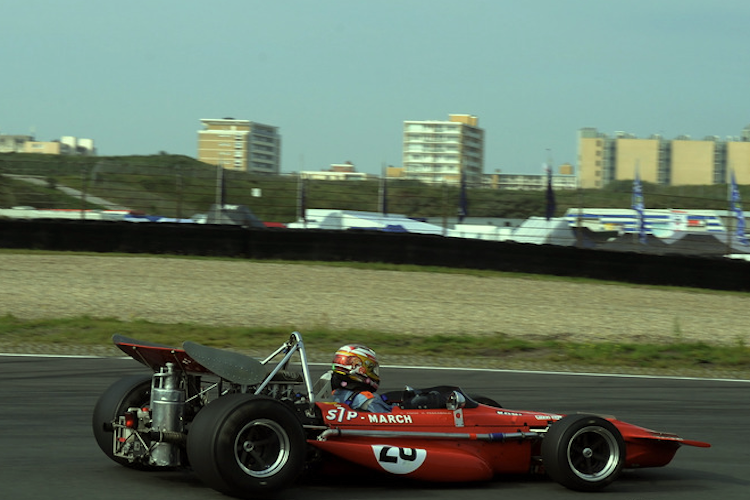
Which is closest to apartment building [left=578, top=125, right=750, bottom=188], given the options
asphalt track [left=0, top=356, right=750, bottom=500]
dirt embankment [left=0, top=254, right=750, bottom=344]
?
dirt embankment [left=0, top=254, right=750, bottom=344]

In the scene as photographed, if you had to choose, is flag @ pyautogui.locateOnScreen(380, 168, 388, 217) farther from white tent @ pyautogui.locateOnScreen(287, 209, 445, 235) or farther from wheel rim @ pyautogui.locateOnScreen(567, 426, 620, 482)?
wheel rim @ pyautogui.locateOnScreen(567, 426, 620, 482)

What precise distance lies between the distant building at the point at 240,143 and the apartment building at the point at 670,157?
46.2 m

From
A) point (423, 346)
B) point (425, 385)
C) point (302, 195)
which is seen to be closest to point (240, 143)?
point (302, 195)

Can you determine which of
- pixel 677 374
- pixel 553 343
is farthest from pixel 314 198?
pixel 677 374

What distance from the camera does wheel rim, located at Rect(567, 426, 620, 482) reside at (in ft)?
17.3

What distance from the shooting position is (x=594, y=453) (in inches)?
212

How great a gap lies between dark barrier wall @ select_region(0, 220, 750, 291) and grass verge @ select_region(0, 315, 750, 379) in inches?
257

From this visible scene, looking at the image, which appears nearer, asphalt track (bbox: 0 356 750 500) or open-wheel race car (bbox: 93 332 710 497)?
open-wheel race car (bbox: 93 332 710 497)

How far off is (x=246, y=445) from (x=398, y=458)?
2.94 feet

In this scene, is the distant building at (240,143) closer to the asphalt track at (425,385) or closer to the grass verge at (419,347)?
the grass verge at (419,347)

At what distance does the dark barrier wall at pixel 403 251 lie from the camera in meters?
19.4

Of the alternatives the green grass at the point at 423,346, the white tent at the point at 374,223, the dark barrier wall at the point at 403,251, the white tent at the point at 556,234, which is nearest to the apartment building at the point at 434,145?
the white tent at the point at 374,223

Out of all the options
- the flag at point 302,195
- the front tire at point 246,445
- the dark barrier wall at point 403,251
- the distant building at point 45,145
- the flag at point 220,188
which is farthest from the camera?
the distant building at point 45,145

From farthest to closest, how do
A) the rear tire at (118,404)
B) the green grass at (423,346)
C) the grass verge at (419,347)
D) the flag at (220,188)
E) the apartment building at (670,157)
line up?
the apartment building at (670,157)
the flag at (220,188)
the green grass at (423,346)
the grass verge at (419,347)
the rear tire at (118,404)
